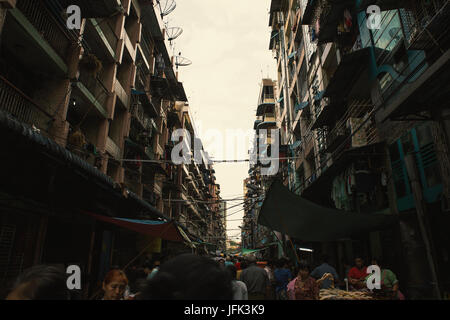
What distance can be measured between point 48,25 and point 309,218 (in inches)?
444

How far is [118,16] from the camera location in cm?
1686

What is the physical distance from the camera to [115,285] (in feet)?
13.7

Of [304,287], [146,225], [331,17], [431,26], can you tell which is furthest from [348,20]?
[146,225]

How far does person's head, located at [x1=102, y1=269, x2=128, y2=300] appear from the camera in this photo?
416 cm

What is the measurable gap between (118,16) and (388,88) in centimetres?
1517

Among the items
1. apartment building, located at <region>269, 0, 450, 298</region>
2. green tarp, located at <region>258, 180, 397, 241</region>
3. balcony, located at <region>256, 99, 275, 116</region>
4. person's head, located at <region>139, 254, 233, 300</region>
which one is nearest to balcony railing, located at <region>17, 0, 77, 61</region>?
green tarp, located at <region>258, 180, 397, 241</region>

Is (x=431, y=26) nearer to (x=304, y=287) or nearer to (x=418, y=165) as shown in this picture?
(x=418, y=165)

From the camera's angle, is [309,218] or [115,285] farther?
[309,218]

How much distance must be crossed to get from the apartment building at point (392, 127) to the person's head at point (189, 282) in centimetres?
520

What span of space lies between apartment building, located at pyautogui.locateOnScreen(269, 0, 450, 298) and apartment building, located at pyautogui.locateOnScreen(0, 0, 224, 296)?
709 cm

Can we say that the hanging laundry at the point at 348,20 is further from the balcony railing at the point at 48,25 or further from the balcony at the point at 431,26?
the balcony railing at the point at 48,25

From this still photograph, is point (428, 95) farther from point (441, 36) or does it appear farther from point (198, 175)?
point (198, 175)

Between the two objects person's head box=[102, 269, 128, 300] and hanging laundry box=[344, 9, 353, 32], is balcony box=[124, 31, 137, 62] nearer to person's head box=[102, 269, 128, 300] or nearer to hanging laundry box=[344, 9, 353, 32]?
hanging laundry box=[344, 9, 353, 32]
